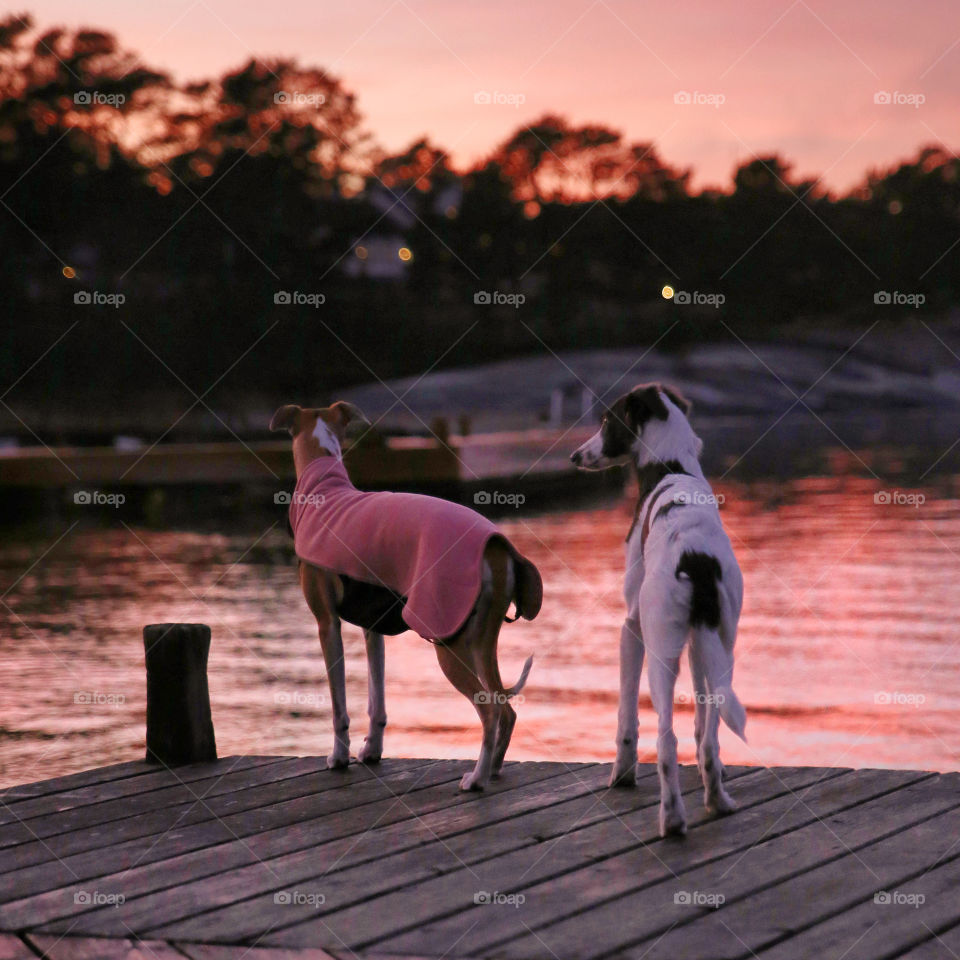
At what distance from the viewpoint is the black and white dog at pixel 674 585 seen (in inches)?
181

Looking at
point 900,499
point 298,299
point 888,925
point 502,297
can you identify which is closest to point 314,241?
point 298,299

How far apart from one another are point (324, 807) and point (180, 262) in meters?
54.3

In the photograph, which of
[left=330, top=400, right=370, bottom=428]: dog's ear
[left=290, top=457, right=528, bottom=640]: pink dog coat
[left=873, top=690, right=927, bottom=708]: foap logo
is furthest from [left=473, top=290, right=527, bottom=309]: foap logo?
[left=290, top=457, right=528, bottom=640]: pink dog coat

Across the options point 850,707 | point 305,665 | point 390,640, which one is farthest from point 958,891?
point 390,640

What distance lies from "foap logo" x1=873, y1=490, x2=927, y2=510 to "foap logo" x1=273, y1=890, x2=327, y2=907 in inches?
857

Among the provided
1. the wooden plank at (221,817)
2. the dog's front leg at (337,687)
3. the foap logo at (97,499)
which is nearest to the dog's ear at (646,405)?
the dog's front leg at (337,687)

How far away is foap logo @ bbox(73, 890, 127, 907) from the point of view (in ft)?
13.5

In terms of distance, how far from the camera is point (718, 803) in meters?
4.83

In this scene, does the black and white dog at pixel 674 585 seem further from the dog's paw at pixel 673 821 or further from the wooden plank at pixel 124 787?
the wooden plank at pixel 124 787

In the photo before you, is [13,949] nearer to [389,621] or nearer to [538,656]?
[389,621]

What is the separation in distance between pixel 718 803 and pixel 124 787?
7.92ft

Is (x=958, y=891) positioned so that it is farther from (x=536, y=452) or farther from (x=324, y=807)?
(x=536, y=452)

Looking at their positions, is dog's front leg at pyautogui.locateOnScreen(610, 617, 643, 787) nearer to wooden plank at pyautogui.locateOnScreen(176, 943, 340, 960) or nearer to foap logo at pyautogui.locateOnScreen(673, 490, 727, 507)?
foap logo at pyautogui.locateOnScreen(673, 490, 727, 507)

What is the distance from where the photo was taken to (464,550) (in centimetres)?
526
